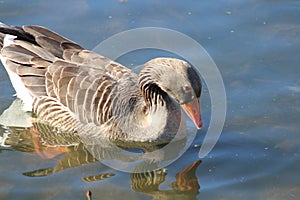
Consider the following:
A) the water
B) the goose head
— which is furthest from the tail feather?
the goose head

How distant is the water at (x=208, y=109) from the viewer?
7984 mm

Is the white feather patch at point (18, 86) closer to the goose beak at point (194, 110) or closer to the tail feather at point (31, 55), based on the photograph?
the tail feather at point (31, 55)

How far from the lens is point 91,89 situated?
8812 mm

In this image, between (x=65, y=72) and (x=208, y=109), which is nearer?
(x=65, y=72)

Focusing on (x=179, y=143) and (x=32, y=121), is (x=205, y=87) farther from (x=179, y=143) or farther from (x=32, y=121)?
(x=32, y=121)

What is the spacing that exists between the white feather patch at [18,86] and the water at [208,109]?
0.25m

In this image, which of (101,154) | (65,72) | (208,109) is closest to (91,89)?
(65,72)

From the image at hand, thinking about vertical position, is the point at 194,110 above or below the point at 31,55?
below

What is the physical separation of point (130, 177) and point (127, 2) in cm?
434

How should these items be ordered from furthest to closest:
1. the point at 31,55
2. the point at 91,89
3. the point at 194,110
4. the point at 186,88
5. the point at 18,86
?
1. the point at 18,86
2. the point at 31,55
3. the point at 91,89
4. the point at 194,110
5. the point at 186,88

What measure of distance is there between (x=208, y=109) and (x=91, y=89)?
1828 millimetres

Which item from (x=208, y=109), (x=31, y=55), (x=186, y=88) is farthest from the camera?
(x=31, y=55)

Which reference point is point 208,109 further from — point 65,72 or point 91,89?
point 65,72

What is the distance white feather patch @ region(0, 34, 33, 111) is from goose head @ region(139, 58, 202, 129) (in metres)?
2.19
